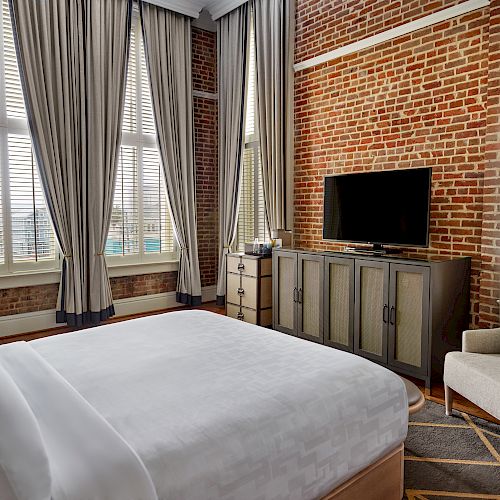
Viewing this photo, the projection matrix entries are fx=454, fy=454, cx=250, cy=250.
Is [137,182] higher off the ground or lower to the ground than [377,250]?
higher

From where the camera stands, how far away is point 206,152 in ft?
19.5

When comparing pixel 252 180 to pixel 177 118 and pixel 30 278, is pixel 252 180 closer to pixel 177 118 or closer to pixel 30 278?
pixel 177 118

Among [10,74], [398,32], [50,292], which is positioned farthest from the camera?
[50,292]

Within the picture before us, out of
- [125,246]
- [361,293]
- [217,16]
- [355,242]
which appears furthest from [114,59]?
[361,293]

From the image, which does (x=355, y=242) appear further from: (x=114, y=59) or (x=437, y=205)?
(x=114, y=59)

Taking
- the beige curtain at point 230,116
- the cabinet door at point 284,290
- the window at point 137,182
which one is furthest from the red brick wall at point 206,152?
the cabinet door at point 284,290

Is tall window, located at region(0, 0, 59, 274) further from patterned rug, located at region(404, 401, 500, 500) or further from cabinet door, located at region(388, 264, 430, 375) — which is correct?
patterned rug, located at region(404, 401, 500, 500)

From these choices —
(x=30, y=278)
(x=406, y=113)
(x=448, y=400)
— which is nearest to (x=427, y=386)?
(x=448, y=400)

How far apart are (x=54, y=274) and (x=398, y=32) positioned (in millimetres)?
4003

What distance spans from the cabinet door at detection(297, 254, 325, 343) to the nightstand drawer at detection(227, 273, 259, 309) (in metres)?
0.59

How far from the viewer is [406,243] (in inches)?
146

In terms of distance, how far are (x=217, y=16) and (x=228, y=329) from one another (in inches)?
181

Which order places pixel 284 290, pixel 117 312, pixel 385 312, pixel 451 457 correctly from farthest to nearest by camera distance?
pixel 117 312
pixel 284 290
pixel 385 312
pixel 451 457

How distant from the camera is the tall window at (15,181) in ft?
14.3
